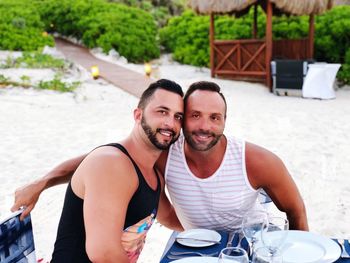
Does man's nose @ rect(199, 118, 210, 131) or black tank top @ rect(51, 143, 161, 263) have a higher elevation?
man's nose @ rect(199, 118, 210, 131)

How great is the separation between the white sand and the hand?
1.51m

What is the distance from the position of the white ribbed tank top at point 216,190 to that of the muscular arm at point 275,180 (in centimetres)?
5

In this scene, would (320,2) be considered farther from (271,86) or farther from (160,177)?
(160,177)

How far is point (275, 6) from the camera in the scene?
506 inches

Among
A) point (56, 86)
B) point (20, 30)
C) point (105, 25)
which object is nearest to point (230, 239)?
point (56, 86)

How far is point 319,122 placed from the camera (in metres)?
8.38

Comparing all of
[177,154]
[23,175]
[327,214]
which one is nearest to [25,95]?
[23,175]

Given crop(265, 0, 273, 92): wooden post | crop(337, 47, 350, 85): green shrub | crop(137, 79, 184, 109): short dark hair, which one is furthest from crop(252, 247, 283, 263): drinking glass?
crop(337, 47, 350, 85): green shrub

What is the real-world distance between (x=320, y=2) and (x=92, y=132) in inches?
313

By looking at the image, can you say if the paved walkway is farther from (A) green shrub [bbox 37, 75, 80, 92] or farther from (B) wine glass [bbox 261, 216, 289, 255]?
(B) wine glass [bbox 261, 216, 289, 255]

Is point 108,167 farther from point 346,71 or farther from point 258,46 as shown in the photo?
→ point 346,71

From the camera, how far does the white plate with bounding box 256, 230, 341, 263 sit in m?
1.71

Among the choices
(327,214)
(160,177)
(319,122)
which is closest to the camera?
(160,177)

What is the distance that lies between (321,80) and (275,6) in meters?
3.19
